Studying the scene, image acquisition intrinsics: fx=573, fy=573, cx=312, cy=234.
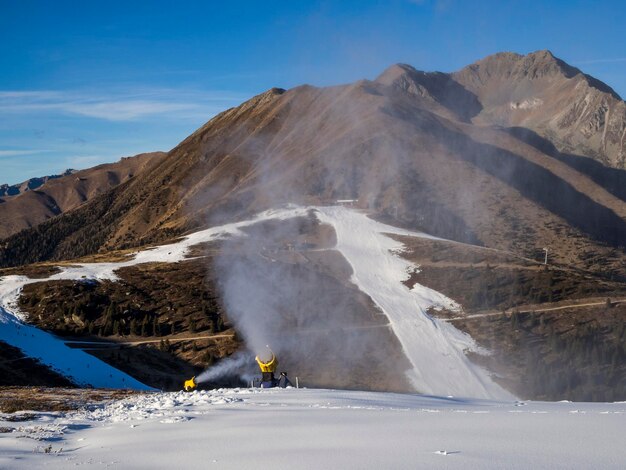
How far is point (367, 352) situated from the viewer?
46688mm

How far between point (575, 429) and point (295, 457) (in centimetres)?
521

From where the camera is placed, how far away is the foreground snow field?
802cm

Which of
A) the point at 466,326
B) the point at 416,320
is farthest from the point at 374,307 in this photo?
the point at 466,326

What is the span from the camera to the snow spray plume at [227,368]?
4066 cm

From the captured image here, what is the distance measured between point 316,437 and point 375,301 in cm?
4794

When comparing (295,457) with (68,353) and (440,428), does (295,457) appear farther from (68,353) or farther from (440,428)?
(68,353)

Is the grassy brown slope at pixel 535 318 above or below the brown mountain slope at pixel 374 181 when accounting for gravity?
below

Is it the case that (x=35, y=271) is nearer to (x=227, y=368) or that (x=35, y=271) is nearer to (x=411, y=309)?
(x=227, y=368)

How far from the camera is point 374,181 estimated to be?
344 ft

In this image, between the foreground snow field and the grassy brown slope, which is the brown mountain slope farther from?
the foreground snow field

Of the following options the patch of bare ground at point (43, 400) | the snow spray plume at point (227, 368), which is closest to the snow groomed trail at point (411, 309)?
the snow spray plume at point (227, 368)

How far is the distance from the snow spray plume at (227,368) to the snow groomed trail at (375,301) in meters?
5.13

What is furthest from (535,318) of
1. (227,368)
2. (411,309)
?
(227,368)

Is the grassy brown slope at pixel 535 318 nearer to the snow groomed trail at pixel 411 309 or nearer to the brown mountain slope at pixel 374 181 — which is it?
the snow groomed trail at pixel 411 309
